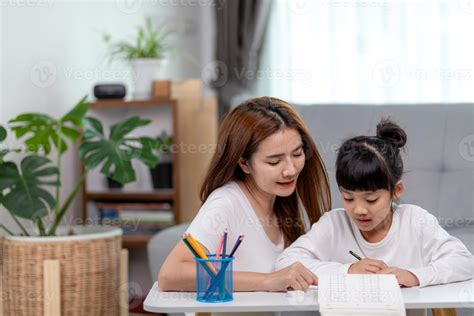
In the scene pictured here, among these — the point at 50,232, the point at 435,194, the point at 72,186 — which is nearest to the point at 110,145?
the point at 50,232

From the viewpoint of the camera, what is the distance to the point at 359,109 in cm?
231

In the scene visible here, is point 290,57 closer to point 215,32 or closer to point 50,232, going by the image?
point 215,32

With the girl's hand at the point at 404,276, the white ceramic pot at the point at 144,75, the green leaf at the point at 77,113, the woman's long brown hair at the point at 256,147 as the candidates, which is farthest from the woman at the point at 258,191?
the white ceramic pot at the point at 144,75

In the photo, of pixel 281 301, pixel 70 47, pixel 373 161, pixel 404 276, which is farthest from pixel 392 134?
pixel 70 47

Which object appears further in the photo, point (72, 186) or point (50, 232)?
point (72, 186)

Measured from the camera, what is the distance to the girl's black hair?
1552mm

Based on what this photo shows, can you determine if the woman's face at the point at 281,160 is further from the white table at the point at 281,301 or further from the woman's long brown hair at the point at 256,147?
the white table at the point at 281,301

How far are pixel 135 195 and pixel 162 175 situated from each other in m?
0.15

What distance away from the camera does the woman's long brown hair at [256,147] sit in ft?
5.47

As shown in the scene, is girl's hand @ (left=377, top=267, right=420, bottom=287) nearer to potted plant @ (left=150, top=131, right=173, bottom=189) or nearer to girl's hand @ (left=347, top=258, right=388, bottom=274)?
girl's hand @ (left=347, top=258, right=388, bottom=274)

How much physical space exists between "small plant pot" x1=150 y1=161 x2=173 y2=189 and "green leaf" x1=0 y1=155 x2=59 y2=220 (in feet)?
3.27

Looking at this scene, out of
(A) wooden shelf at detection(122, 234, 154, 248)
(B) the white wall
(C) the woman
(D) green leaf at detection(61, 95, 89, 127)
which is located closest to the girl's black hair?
(C) the woman

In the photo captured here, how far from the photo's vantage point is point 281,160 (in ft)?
5.38

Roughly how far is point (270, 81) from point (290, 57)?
186 mm
